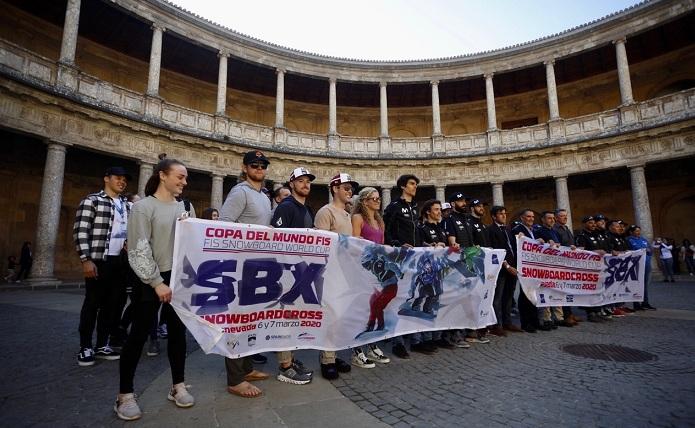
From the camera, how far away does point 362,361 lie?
404 cm

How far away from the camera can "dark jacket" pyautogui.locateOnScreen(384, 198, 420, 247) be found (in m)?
5.03

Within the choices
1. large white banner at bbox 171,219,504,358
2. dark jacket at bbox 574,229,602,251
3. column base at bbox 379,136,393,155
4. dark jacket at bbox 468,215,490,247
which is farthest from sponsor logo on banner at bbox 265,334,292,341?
column base at bbox 379,136,393,155

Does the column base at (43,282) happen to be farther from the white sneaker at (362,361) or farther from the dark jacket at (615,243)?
the dark jacket at (615,243)

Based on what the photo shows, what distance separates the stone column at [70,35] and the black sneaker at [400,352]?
16038mm

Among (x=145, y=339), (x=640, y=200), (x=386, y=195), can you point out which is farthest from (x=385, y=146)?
(x=145, y=339)

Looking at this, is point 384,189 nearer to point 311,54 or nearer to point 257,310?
point 311,54

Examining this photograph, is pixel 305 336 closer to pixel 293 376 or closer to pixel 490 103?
pixel 293 376

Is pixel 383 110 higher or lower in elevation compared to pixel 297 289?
higher

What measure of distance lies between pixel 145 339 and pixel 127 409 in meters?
0.50

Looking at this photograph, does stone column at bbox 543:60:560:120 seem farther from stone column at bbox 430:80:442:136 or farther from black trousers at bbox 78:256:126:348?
black trousers at bbox 78:256:126:348

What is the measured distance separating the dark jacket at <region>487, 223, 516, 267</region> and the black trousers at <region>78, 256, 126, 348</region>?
227 inches

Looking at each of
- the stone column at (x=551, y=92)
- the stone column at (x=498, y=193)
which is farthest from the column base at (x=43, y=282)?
the stone column at (x=551, y=92)

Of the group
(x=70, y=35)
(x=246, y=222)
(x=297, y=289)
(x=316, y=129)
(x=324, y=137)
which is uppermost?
(x=316, y=129)

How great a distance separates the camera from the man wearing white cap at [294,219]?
3.45 metres
